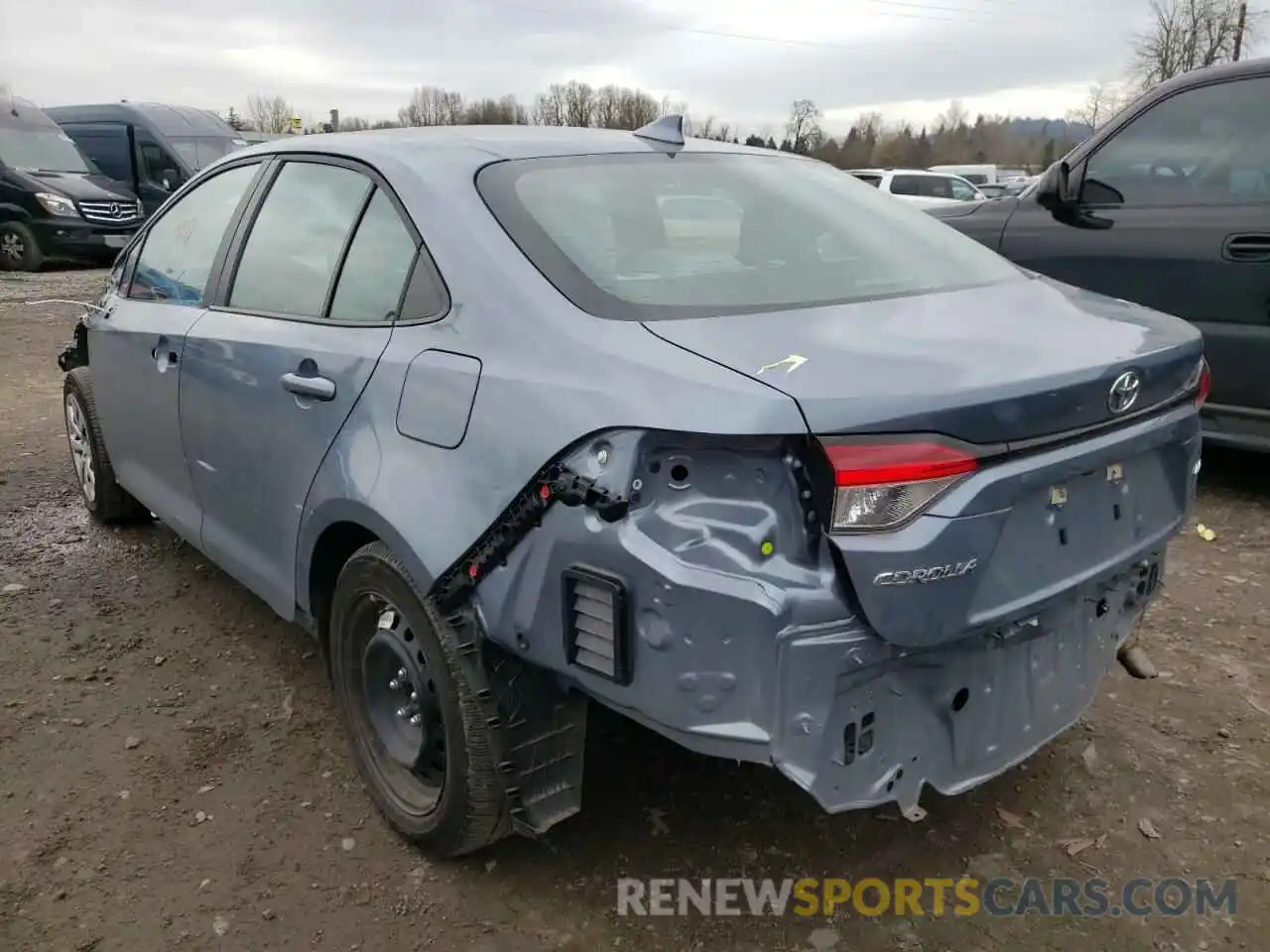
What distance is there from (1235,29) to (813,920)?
5011 cm

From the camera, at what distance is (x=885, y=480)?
1.87 meters

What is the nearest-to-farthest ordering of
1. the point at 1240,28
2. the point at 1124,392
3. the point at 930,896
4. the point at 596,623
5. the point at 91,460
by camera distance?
the point at 596,623 < the point at 1124,392 < the point at 930,896 < the point at 91,460 < the point at 1240,28

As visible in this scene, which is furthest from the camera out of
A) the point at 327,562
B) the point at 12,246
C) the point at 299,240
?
the point at 12,246

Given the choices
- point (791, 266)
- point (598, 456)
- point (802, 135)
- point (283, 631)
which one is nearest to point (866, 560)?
point (598, 456)

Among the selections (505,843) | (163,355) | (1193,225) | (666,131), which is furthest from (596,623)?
(1193,225)

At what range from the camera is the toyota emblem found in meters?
2.18

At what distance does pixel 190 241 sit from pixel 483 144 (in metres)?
1.54

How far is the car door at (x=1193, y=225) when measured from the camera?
4.60 metres

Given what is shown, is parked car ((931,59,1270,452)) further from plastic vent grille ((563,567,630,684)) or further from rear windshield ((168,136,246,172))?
rear windshield ((168,136,246,172))

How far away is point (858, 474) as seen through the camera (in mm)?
1859

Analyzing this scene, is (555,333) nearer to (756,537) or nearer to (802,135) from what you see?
(756,537)

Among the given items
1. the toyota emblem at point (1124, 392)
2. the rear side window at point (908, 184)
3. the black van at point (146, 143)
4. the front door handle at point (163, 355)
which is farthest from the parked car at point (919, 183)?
the toyota emblem at point (1124, 392)

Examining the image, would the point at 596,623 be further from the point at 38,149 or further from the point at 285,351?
the point at 38,149

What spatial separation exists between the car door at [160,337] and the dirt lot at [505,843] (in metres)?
0.59
